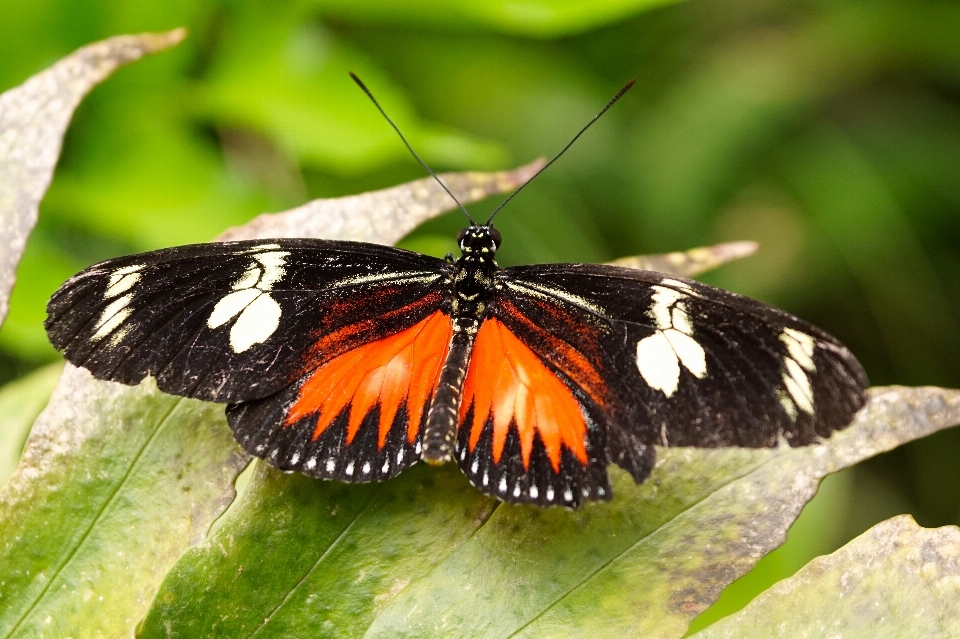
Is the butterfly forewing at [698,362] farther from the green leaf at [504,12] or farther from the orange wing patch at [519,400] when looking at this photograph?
the green leaf at [504,12]

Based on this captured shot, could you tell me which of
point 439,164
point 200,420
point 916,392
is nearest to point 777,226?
point 439,164

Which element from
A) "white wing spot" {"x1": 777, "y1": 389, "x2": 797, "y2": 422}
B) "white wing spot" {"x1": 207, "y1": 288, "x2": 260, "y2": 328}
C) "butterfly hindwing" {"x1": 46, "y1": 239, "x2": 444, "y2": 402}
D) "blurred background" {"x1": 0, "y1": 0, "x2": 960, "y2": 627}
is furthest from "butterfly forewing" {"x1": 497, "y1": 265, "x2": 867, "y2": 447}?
"blurred background" {"x1": 0, "y1": 0, "x2": 960, "y2": 627}

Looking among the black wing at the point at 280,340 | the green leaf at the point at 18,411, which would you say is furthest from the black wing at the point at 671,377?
the green leaf at the point at 18,411

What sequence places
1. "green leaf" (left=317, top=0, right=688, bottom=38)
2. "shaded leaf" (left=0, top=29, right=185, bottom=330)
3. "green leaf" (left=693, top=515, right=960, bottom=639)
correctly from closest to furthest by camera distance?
"green leaf" (left=693, top=515, right=960, bottom=639), "shaded leaf" (left=0, top=29, right=185, bottom=330), "green leaf" (left=317, top=0, right=688, bottom=38)

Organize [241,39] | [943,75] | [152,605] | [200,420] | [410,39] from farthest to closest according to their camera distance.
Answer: [943,75] < [410,39] < [241,39] < [200,420] < [152,605]

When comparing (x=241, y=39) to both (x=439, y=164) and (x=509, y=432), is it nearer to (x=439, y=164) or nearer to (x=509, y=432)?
(x=439, y=164)

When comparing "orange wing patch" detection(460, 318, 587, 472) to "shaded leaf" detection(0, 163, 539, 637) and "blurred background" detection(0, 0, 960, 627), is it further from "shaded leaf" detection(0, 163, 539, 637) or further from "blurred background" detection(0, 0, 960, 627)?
Result: "blurred background" detection(0, 0, 960, 627)
